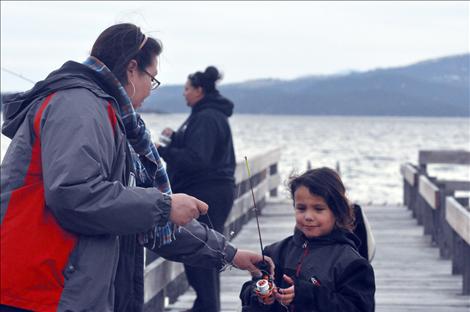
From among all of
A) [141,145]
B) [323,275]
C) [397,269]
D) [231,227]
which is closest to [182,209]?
[141,145]

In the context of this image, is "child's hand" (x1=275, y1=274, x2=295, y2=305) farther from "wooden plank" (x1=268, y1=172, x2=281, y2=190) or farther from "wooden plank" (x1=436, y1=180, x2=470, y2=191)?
"wooden plank" (x1=268, y1=172, x2=281, y2=190)

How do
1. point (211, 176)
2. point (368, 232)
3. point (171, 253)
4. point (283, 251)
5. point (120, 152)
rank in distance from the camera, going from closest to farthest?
1. point (120, 152)
2. point (171, 253)
3. point (283, 251)
4. point (368, 232)
5. point (211, 176)

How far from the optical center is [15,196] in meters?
3.34

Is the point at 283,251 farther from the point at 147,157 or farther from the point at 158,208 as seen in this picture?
the point at 158,208

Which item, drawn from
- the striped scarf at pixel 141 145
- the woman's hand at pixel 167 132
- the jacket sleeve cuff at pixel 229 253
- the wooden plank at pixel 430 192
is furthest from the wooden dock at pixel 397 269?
the striped scarf at pixel 141 145

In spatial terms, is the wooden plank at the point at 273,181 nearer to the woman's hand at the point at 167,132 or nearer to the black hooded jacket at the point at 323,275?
the woman's hand at the point at 167,132

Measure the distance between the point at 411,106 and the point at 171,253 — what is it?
19394 centimetres

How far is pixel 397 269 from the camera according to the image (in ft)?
33.6

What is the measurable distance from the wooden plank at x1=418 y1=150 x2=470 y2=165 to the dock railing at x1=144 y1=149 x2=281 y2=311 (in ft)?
6.84

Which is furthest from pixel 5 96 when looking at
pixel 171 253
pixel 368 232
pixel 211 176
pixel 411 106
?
pixel 411 106

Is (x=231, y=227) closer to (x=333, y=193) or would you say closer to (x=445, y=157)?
(x=445, y=157)

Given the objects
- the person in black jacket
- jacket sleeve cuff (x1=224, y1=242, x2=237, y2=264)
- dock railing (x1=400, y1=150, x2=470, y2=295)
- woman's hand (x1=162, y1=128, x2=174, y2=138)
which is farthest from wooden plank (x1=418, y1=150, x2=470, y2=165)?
jacket sleeve cuff (x1=224, y1=242, x2=237, y2=264)

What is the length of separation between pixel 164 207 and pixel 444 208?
7.30 metres

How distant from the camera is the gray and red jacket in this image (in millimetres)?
3305
